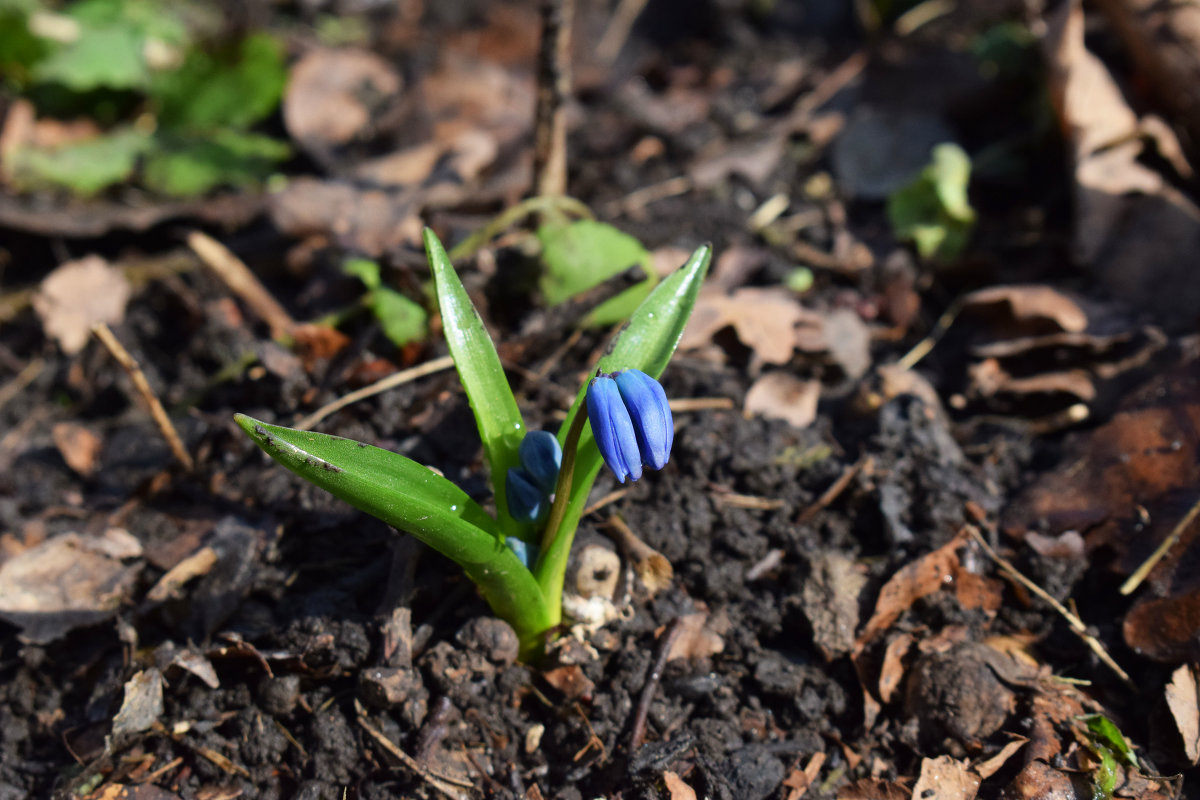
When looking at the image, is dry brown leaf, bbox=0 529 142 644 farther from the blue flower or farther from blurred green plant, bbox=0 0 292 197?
blurred green plant, bbox=0 0 292 197

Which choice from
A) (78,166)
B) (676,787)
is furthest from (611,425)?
(78,166)

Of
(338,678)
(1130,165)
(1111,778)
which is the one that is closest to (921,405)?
(1111,778)

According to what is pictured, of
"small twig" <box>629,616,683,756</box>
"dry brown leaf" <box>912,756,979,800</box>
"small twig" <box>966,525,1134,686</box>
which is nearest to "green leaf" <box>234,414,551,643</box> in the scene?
"small twig" <box>629,616,683,756</box>

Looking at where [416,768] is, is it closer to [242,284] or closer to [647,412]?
[647,412]

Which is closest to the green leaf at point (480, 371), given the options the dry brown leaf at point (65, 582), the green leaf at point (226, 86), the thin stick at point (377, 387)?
the thin stick at point (377, 387)

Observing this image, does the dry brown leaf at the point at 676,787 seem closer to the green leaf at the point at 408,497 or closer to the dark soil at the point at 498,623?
the dark soil at the point at 498,623
